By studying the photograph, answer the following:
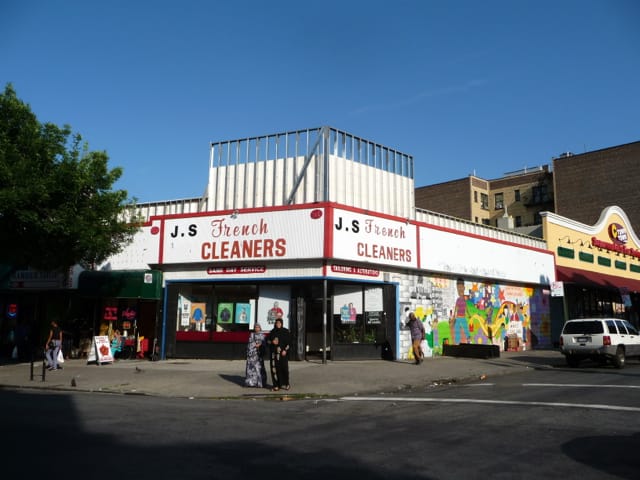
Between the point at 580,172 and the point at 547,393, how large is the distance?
159ft

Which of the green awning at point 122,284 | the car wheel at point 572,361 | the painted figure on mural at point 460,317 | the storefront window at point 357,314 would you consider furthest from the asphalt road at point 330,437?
the painted figure on mural at point 460,317

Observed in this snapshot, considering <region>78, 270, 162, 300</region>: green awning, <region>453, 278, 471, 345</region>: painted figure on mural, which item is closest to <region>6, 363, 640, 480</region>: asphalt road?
<region>78, 270, 162, 300</region>: green awning

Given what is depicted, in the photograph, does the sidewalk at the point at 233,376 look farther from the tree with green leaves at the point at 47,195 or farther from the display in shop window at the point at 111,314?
the tree with green leaves at the point at 47,195

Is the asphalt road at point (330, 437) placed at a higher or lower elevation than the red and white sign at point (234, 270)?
lower

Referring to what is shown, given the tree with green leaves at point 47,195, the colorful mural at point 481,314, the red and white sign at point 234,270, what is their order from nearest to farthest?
the tree with green leaves at point 47,195 < the red and white sign at point 234,270 < the colorful mural at point 481,314

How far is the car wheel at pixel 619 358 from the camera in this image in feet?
64.5

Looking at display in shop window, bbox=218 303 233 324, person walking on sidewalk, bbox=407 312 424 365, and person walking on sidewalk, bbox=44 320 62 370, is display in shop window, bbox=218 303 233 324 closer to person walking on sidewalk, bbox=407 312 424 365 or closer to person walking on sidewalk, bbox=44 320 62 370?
person walking on sidewalk, bbox=44 320 62 370

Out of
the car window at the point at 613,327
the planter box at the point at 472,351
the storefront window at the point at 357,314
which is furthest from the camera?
the planter box at the point at 472,351

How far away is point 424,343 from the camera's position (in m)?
23.9

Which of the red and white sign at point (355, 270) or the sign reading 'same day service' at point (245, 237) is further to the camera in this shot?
the red and white sign at point (355, 270)

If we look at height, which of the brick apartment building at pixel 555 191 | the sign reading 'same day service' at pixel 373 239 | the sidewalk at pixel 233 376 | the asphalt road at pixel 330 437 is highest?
the brick apartment building at pixel 555 191

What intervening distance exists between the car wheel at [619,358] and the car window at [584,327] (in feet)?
2.99

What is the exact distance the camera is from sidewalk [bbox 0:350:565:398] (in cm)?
1437

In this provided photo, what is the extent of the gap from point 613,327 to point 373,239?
8.99m
